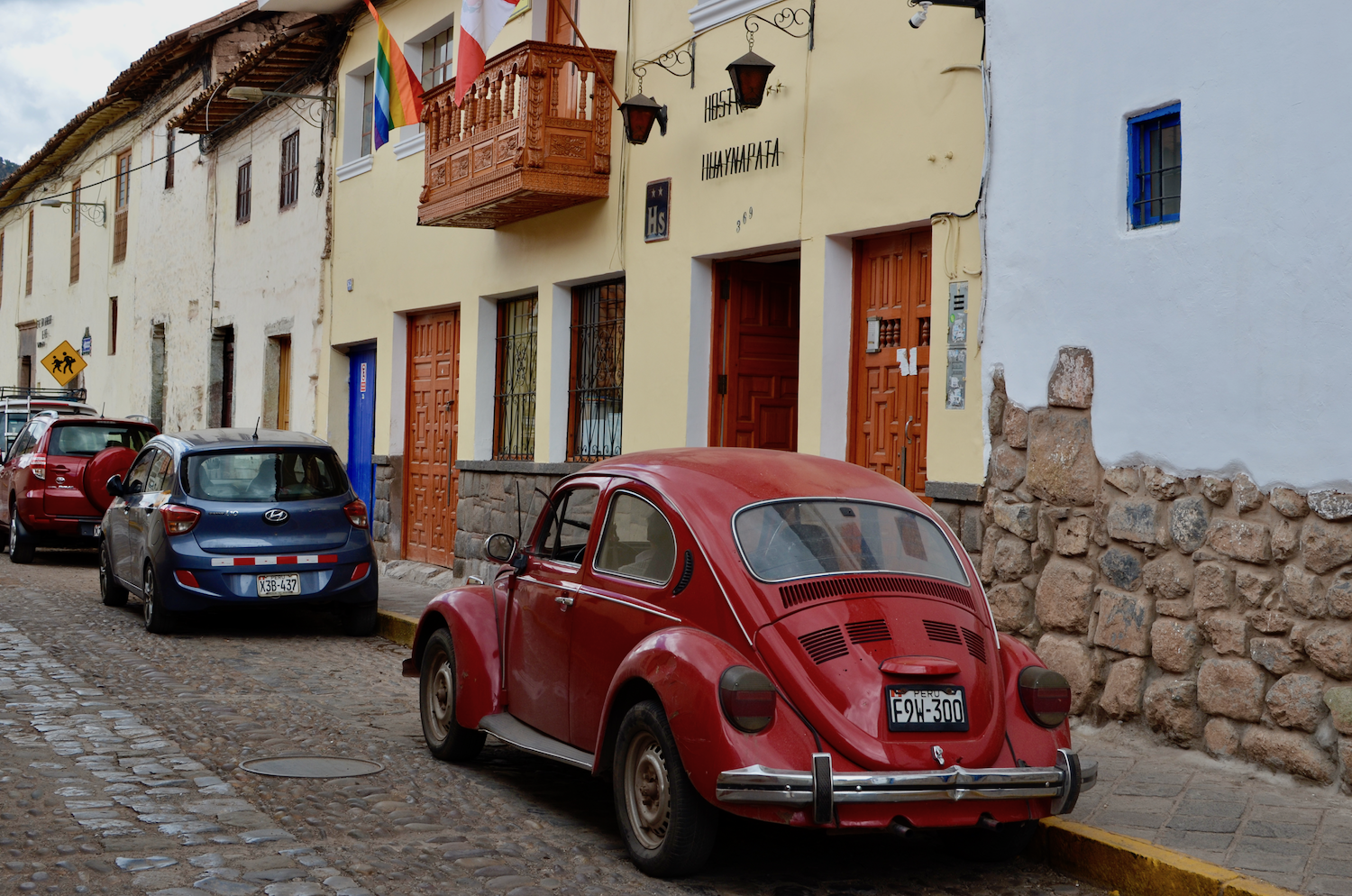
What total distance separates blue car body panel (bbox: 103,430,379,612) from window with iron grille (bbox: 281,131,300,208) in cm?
925

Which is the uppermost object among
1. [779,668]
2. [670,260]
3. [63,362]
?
[670,260]

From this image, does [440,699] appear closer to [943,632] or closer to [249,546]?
[943,632]

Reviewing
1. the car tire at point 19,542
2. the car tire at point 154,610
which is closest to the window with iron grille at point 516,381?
the car tire at point 154,610

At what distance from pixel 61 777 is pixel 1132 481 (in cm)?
531

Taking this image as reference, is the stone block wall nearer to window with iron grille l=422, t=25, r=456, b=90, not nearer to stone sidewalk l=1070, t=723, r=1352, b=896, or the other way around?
stone sidewalk l=1070, t=723, r=1352, b=896

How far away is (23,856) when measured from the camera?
5.05m

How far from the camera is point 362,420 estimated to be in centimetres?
1830

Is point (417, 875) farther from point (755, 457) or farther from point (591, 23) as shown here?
point (591, 23)

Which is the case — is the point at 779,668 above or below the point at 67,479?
below

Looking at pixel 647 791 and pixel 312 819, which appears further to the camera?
pixel 312 819

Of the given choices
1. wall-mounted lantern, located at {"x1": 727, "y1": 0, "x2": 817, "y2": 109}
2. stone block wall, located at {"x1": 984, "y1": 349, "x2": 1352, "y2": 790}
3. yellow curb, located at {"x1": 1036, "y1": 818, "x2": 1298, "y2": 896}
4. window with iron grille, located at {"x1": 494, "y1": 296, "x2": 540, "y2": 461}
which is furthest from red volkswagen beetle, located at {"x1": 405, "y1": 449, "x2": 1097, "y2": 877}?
window with iron grille, located at {"x1": 494, "y1": 296, "x2": 540, "y2": 461}

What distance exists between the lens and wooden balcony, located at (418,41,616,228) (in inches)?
480

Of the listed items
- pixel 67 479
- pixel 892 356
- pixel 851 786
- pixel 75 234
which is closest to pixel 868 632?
pixel 851 786

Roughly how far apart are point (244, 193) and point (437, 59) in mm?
7271
